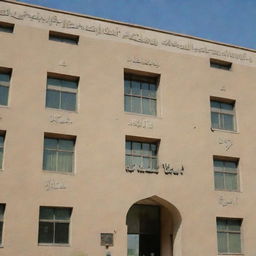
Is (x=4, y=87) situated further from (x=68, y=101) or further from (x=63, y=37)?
(x=63, y=37)

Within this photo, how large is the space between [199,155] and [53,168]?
7.05m

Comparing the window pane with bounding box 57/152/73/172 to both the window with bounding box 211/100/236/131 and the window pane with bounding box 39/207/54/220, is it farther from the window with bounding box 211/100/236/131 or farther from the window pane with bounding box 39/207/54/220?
the window with bounding box 211/100/236/131

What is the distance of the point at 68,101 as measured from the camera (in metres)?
22.1

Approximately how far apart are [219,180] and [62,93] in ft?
28.3

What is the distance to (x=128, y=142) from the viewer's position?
22.8 metres

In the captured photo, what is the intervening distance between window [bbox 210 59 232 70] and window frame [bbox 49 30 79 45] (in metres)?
7.33

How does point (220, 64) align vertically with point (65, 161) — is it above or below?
above

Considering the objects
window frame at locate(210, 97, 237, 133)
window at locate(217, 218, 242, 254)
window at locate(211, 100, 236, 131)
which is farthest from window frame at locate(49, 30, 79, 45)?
window at locate(217, 218, 242, 254)

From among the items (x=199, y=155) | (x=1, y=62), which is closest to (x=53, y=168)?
(x=1, y=62)

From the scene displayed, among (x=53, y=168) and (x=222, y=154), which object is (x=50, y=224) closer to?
(x=53, y=168)

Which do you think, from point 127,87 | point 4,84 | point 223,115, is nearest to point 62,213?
point 4,84

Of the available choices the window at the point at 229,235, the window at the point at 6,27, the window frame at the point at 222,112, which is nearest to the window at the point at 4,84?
the window at the point at 6,27

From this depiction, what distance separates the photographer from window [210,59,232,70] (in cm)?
2556
